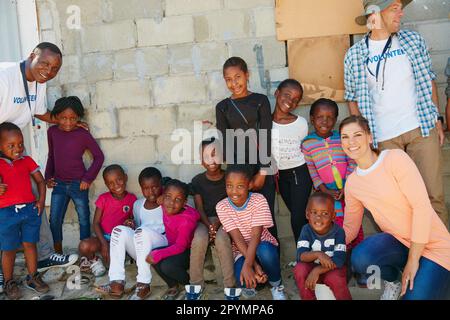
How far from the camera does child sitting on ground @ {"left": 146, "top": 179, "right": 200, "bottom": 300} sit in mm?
3400

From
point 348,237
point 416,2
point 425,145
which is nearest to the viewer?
point 348,237

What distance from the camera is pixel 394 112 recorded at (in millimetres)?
3410

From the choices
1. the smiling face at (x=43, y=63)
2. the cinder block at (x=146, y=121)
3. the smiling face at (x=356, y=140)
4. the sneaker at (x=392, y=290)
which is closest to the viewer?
the smiling face at (x=356, y=140)

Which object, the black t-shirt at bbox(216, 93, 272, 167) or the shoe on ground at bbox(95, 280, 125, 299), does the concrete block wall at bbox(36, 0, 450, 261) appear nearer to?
the black t-shirt at bbox(216, 93, 272, 167)

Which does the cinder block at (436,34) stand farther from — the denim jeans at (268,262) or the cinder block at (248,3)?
the denim jeans at (268,262)

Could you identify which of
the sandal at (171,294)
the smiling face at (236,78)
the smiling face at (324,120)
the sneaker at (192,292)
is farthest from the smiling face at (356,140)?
the sandal at (171,294)

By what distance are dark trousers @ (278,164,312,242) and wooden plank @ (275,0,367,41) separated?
120 centimetres

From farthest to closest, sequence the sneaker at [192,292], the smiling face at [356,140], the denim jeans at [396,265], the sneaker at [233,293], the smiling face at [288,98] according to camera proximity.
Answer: the smiling face at [288,98] < the sneaker at [192,292] < the sneaker at [233,293] < the smiling face at [356,140] < the denim jeans at [396,265]

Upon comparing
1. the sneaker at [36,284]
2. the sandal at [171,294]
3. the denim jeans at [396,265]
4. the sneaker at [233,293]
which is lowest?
the sandal at [171,294]

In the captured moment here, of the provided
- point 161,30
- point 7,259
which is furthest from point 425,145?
point 7,259

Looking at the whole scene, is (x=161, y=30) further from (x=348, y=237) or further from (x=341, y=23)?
(x=348, y=237)

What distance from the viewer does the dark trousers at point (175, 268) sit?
340 centimetres

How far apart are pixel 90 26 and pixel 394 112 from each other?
278cm

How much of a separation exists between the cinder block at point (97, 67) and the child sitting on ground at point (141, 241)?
1.02 m
